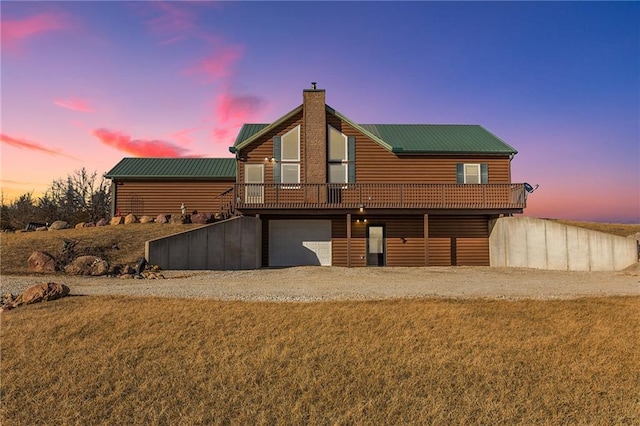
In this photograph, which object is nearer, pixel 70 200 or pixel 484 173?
pixel 484 173

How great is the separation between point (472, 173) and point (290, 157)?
10390 mm

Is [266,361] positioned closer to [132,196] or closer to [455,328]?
[455,328]

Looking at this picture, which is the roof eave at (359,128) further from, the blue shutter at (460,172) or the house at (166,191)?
the house at (166,191)

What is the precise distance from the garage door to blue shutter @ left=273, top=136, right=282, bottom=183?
2.43m

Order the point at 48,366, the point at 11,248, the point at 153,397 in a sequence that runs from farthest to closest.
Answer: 1. the point at 11,248
2. the point at 48,366
3. the point at 153,397

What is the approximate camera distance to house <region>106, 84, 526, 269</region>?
64.5 feet

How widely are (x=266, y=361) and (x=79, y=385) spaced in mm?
2382

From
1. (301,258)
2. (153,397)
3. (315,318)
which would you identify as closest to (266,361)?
(153,397)

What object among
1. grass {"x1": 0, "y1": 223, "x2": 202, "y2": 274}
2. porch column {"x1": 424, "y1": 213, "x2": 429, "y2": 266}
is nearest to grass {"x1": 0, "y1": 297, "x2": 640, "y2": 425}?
grass {"x1": 0, "y1": 223, "x2": 202, "y2": 274}

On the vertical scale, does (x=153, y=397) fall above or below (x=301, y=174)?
below

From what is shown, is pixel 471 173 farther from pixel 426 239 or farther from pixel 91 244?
pixel 91 244

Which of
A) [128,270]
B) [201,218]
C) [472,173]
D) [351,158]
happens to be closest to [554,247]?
[472,173]

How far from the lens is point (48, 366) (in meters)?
5.37

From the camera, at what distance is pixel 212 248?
55.3 feet
